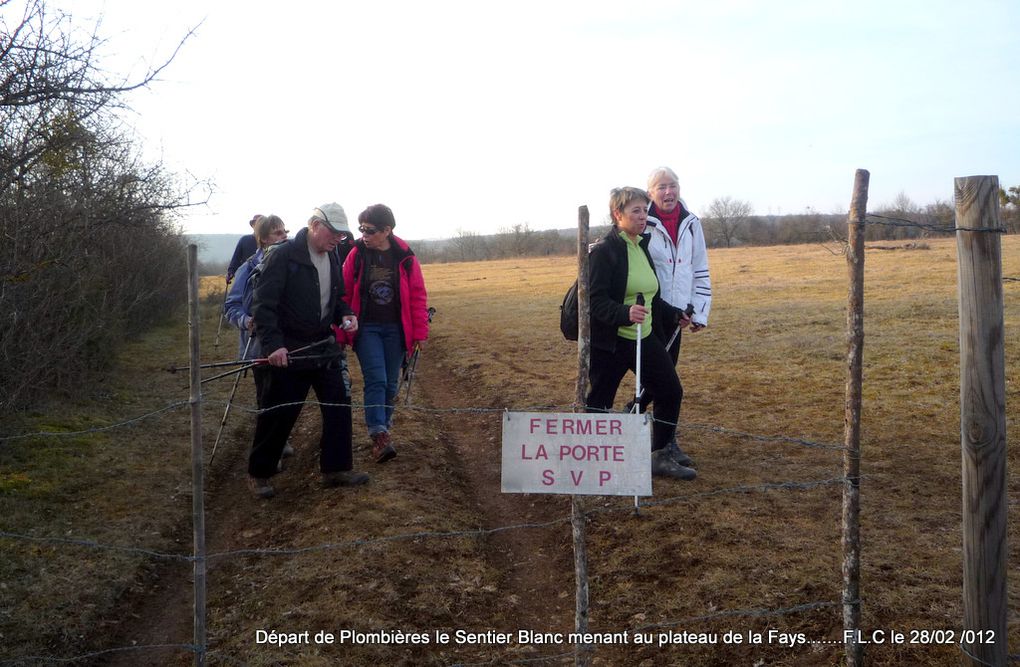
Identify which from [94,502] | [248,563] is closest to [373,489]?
[248,563]

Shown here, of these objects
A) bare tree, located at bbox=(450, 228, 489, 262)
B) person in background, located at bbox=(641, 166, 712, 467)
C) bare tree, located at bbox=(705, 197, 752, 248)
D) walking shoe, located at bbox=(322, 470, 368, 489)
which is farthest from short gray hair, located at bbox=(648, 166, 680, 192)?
bare tree, located at bbox=(450, 228, 489, 262)

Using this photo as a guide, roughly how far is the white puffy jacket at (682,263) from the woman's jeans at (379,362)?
2253 mm

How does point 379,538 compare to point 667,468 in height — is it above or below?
below

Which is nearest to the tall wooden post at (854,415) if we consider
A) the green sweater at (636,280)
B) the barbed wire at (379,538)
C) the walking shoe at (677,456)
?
the barbed wire at (379,538)

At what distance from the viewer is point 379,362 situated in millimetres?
6980

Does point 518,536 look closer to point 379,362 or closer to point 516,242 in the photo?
point 379,362

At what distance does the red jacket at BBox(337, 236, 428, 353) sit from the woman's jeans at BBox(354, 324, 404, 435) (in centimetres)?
8

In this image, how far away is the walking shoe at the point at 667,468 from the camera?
636 centimetres

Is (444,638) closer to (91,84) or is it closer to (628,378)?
(91,84)

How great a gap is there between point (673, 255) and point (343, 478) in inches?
121

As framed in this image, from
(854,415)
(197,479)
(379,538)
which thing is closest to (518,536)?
(379,538)

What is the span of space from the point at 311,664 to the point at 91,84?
4.46 metres

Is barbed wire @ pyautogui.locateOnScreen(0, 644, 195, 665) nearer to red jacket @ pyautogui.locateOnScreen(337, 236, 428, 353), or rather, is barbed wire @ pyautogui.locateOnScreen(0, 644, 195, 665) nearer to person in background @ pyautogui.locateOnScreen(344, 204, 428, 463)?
person in background @ pyautogui.locateOnScreen(344, 204, 428, 463)

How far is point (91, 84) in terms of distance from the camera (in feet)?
19.9
